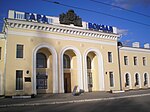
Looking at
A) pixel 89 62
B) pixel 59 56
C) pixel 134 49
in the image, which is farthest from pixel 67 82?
pixel 134 49

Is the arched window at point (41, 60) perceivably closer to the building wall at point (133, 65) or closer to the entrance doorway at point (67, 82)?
the entrance doorway at point (67, 82)

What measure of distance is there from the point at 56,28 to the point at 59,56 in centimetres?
334

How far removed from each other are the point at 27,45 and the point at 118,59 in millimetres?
14123

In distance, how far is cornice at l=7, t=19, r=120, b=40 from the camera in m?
23.2

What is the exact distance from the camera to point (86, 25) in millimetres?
28688

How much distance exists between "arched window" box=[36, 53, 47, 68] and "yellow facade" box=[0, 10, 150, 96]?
40 cm

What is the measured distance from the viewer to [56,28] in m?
25.7

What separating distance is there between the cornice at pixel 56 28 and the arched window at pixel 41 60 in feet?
11.8

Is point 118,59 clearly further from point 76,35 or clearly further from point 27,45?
point 27,45

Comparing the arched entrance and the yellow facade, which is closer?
the yellow facade

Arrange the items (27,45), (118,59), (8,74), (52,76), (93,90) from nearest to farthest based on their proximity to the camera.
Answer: (8,74)
(27,45)
(52,76)
(93,90)
(118,59)

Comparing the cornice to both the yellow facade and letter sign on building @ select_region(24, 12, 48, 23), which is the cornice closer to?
the yellow facade

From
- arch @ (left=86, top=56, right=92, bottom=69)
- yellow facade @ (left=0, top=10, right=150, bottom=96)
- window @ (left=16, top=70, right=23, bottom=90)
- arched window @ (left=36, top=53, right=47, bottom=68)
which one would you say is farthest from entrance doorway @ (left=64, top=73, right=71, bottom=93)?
window @ (left=16, top=70, right=23, bottom=90)

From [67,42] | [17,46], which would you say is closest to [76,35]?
[67,42]
